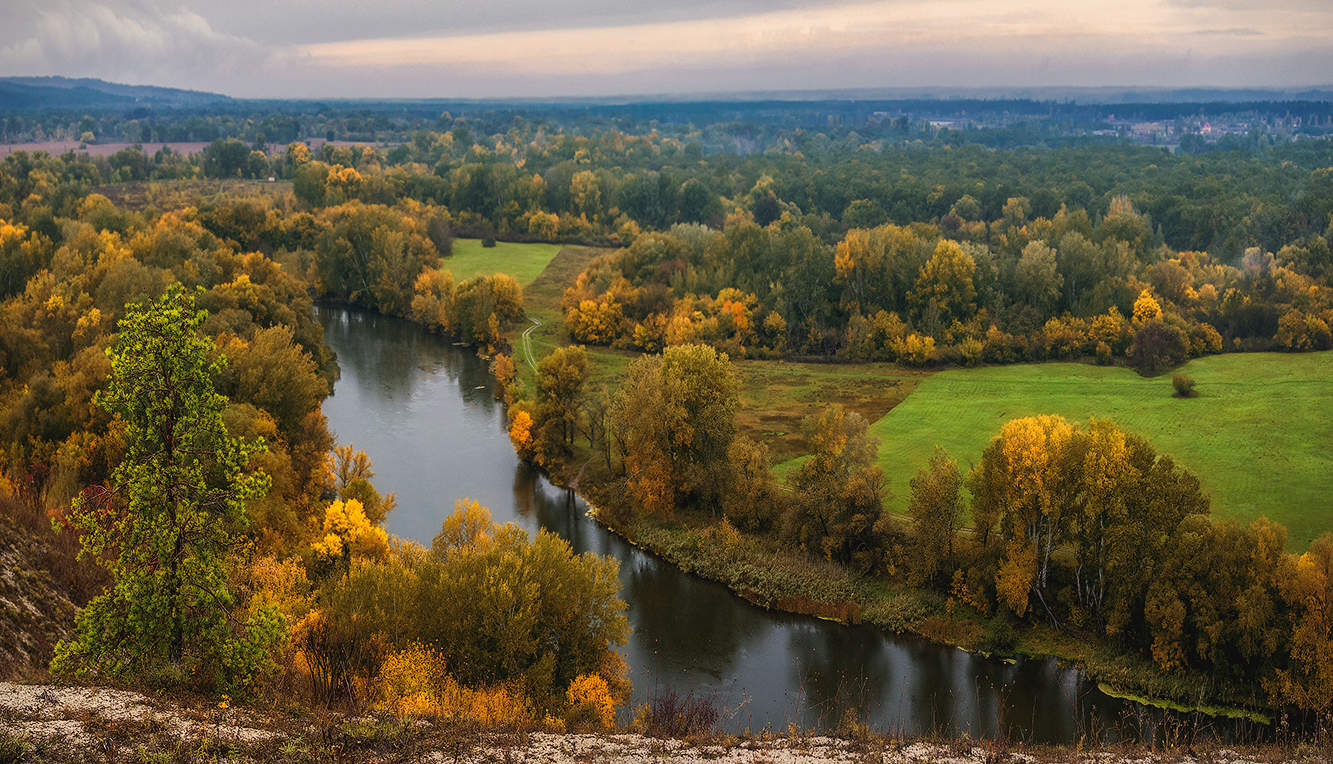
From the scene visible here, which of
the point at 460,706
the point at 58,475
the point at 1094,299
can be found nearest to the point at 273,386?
the point at 58,475

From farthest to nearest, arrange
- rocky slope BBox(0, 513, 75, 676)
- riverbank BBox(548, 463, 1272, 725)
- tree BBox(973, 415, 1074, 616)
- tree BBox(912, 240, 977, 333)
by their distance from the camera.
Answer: tree BBox(912, 240, 977, 333), tree BBox(973, 415, 1074, 616), riverbank BBox(548, 463, 1272, 725), rocky slope BBox(0, 513, 75, 676)

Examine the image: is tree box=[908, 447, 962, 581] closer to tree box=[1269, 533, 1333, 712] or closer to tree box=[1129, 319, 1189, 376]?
tree box=[1269, 533, 1333, 712]

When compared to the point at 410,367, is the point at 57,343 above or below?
above

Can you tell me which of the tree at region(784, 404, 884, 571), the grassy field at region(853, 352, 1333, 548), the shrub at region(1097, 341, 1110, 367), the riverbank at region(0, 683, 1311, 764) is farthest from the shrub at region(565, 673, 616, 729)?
the shrub at region(1097, 341, 1110, 367)

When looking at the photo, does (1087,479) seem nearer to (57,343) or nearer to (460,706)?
(460,706)

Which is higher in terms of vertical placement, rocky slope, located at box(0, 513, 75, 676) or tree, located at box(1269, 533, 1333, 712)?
rocky slope, located at box(0, 513, 75, 676)

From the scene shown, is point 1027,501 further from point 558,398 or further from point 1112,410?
point 558,398

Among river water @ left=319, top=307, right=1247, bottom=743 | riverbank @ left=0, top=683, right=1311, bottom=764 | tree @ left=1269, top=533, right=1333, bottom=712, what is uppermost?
riverbank @ left=0, top=683, right=1311, bottom=764
